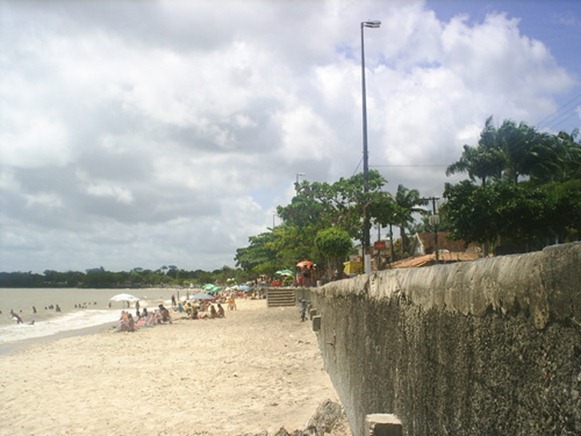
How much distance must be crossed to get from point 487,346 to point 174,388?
1050 cm

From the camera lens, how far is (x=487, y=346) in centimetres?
215

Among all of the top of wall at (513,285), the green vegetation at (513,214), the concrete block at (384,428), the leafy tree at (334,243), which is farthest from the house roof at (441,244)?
the top of wall at (513,285)

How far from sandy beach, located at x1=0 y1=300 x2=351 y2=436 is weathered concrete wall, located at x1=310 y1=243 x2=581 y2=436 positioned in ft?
11.2

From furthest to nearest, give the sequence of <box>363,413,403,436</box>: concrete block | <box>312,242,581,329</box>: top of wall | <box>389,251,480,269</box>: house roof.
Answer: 1. <box>389,251,480,269</box>: house roof
2. <box>363,413,403,436</box>: concrete block
3. <box>312,242,581,329</box>: top of wall

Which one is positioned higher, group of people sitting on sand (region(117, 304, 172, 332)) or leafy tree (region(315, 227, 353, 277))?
leafy tree (region(315, 227, 353, 277))

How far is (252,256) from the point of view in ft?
196

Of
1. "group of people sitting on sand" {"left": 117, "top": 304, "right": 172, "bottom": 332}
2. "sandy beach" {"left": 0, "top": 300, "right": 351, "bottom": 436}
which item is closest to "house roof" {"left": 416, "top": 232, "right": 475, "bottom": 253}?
"group of people sitting on sand" {"left": 117, "top": 304, "right": 172, "bottom": 332}

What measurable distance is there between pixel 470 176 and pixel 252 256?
1134 inches

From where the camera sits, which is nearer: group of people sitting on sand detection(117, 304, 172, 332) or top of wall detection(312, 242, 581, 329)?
top of wall detection(312, 242, 581, 329)

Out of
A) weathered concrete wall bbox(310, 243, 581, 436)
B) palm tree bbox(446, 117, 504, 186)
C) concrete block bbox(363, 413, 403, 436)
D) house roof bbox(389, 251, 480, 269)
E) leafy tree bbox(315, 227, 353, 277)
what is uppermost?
palm tree bbox(446, 117, 504, 186)

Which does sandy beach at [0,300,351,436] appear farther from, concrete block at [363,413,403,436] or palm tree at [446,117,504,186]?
palm tree at [446,117,504,186]

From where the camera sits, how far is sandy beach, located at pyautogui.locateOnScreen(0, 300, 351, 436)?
8617mm

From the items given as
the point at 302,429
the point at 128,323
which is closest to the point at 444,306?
the point at 302,429

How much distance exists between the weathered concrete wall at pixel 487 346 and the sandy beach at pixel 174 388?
3.40 m
